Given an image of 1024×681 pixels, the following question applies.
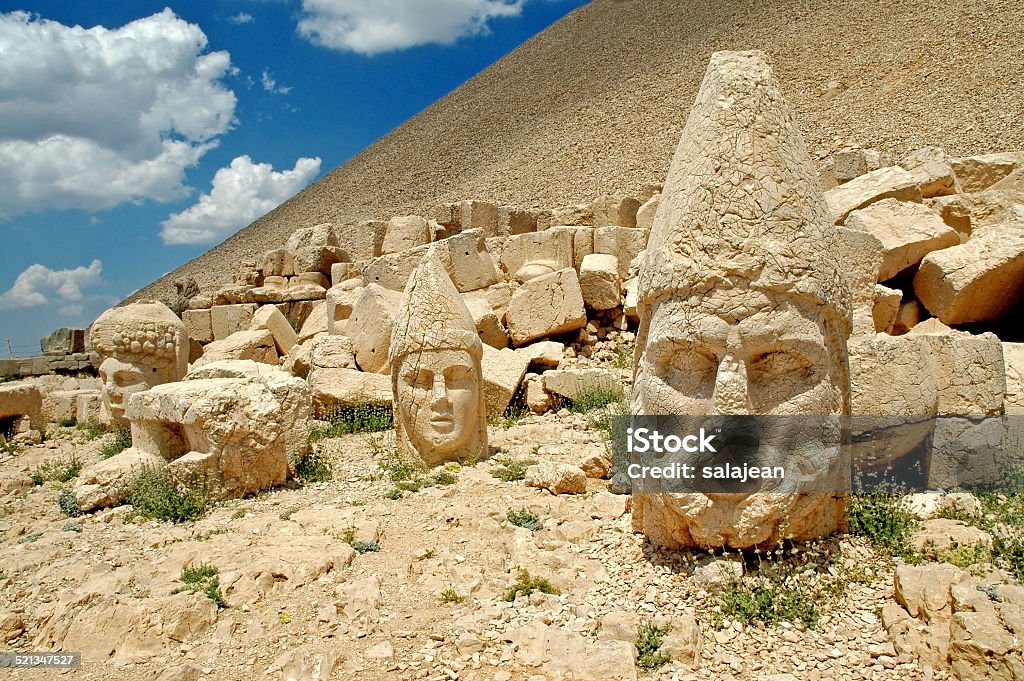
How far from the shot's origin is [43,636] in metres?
3.21

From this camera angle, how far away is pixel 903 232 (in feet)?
22.5

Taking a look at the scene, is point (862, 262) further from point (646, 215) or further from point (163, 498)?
point (646, 215)

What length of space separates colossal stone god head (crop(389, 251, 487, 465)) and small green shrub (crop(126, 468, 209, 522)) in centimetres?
152

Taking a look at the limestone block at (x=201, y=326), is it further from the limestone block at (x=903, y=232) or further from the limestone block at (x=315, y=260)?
the limestone block at (x=903, y=232)

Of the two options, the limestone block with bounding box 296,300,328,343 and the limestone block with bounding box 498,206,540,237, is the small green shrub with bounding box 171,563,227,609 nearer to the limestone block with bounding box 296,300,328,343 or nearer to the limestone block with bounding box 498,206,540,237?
the limestone block with bounding box 296,300,328,343

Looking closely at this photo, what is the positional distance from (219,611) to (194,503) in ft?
4.80

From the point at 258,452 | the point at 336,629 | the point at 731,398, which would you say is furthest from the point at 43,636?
the point at 731,398

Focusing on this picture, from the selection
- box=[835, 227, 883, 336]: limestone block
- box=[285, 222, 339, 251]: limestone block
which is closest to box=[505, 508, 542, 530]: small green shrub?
Result: box=[835, 227, 883, 336]: limestone block

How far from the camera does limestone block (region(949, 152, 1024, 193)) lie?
946 centimetres

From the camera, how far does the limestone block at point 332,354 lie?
789 centimetres

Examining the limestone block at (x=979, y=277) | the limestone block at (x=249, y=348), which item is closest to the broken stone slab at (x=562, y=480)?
the limestone block at (x=979, y=277)

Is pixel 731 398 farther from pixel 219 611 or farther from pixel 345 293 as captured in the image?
pixel 345 293

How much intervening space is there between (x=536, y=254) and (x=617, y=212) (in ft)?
10.7

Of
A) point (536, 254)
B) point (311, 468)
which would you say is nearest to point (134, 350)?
point (311, 468)
